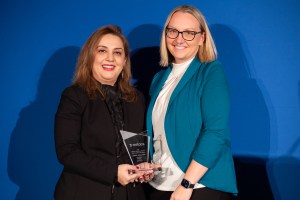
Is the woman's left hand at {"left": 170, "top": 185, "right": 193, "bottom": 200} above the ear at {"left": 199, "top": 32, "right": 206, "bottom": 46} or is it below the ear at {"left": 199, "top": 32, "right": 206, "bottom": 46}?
below

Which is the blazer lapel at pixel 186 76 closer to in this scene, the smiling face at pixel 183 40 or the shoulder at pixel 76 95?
the smiling face at pixel 183 40

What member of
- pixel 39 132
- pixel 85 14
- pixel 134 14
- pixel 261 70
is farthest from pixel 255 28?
pixel 39 132

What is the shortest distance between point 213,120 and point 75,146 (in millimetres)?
646

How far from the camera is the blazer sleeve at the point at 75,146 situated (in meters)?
1.63

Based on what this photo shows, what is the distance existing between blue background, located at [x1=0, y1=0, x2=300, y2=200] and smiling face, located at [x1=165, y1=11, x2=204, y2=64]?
0.56 m

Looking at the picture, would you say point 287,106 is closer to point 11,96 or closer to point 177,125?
point 177,125

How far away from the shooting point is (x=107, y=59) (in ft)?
6.05

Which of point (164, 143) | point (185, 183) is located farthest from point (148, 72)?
→ point (185, 183)

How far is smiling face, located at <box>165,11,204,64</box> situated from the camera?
71.0 inches

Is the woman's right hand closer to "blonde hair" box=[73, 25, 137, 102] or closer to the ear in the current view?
"blonde hair" box=[73, 25, 137, 102]

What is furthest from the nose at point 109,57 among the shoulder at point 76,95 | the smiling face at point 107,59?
the shoulder at point 76,95

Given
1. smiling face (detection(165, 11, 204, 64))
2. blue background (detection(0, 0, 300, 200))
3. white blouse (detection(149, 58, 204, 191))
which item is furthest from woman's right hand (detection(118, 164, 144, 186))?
blue background (detection(0, 0, 300, 200))

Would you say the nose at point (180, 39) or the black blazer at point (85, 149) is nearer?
the black blazer at point (85, 149)

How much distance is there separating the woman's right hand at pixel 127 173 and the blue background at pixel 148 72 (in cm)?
93
